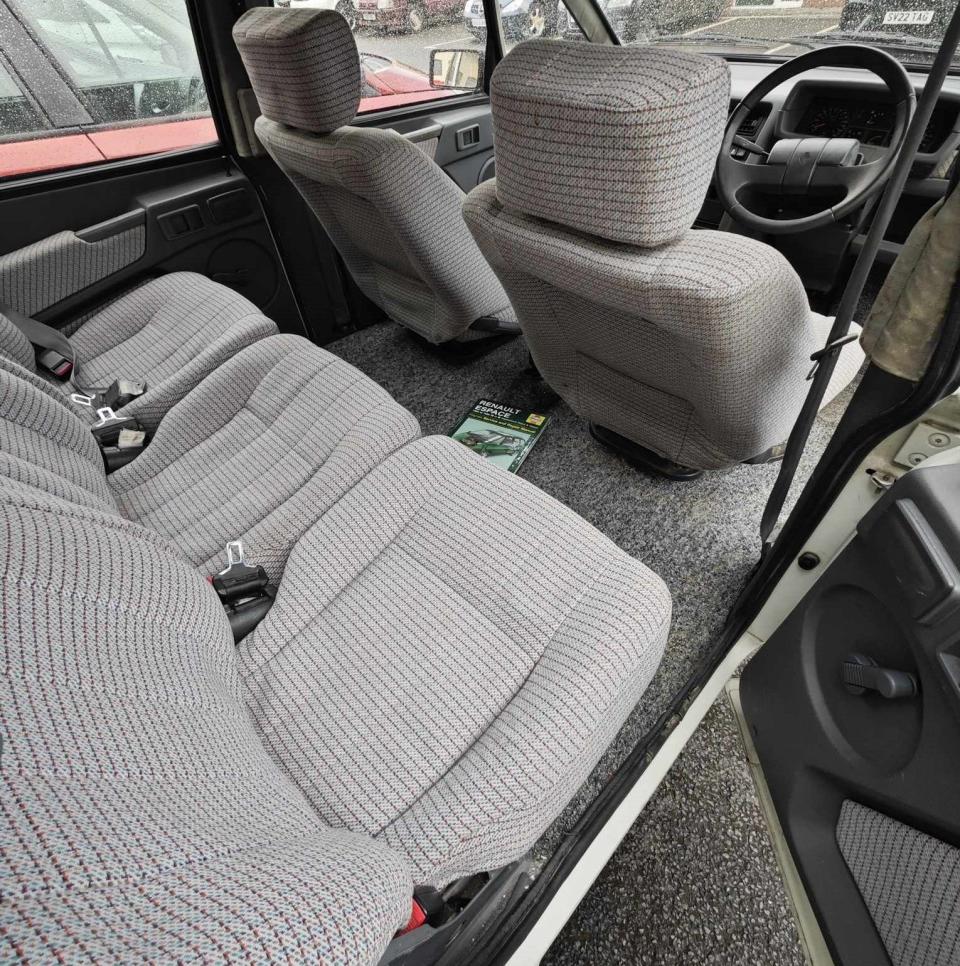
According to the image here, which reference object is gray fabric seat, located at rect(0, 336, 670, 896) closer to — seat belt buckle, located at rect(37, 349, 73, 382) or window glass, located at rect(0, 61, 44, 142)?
seat belt buckle, located at rect(37, 349, 73, 382)

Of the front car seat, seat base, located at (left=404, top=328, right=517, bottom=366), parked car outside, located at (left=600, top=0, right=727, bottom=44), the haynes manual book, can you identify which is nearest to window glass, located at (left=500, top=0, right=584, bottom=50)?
parked car outside, located at (left=600, top=0, right=727, bottom=44)

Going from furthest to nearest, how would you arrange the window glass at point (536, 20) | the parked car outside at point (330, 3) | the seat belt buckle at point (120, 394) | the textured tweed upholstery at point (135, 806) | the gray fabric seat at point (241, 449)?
the window glass at point (536, 20), the parked car outside at point (330, 3), the seat belt buckle at point (120, 394), the gray fabric seat at point (241, 449), the textured tweed upholstery at point (135, 806)

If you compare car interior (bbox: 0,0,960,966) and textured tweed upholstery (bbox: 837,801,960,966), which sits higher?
car interior (bbox: 0,0,960,966)

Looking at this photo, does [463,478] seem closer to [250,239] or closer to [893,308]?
[893,308]

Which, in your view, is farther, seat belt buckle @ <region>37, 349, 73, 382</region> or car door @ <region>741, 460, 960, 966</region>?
seat belt buckle @ <region>37, 349, 73, 382</region>

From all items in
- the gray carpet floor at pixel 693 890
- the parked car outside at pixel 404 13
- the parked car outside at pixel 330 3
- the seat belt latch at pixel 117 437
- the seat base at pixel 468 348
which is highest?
the parked car outside at pixel 330 3

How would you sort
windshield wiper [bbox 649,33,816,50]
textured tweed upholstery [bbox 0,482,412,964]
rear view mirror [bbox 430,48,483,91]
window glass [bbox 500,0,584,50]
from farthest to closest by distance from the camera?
rear view mirror [bbox 430,48,483,91], window glass [bbox 500,0,584,50], windshield wiper [bbox 649,33,816,50], textured tweed upholstery [bbox 0,482,412,964]

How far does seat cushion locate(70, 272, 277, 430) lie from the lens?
1406 mm

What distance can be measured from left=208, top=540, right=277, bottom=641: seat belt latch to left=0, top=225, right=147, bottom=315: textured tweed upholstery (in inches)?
47.0

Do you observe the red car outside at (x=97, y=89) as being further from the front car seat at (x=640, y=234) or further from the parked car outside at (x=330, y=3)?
the front car seat at (x=640, y=234)

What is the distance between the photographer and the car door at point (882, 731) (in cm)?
66

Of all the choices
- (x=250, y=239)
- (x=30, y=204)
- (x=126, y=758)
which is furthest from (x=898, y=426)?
(x=30, y=204)

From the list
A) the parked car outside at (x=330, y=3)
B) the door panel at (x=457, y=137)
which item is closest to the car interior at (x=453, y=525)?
the parked car outside at (x=330, y=3)

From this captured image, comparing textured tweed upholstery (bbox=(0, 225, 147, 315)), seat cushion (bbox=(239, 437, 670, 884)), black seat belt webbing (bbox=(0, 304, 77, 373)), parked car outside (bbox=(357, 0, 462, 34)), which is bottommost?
seat cushion (bbox=(239, 437, 670, 884))
